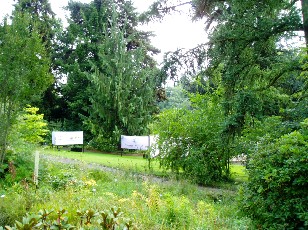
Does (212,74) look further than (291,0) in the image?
Yes

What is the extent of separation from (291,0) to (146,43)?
61.3 feet

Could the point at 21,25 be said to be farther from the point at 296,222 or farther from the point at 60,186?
the point at 296,222

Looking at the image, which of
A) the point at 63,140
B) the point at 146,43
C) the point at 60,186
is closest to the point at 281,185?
the point at 60,186

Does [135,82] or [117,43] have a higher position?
[117,43]

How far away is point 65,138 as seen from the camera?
17625 millimetres

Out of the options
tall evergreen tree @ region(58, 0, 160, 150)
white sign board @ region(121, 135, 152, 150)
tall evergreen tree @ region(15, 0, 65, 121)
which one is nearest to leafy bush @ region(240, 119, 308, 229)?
white sign board @ region(121, 135, 152, 150)

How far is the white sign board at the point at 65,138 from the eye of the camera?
17180 millimetres

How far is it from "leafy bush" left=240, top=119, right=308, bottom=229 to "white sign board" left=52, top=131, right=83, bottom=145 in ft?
50.1

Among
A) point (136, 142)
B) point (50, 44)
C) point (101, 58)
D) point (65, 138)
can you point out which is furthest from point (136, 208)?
point (50, 44)

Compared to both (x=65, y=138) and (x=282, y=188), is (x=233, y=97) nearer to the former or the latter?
(x=282, y=188)

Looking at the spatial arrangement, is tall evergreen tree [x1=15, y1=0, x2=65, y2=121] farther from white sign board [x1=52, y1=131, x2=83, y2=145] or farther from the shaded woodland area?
the shaded woodland area

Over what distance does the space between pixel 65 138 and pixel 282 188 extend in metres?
15.9

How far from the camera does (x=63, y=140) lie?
17.5m

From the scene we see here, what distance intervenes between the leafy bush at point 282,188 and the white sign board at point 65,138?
601 inches
